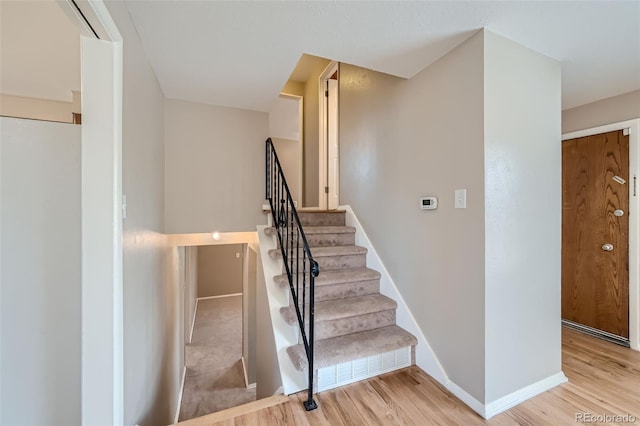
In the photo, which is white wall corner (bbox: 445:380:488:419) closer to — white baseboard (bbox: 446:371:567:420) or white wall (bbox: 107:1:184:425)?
white baseboard (bbox: 446:371:567:420)

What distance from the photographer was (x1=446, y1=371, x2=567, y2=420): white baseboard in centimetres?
172

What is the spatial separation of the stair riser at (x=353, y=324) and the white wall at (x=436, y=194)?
0.86 ft

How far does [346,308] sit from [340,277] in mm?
295

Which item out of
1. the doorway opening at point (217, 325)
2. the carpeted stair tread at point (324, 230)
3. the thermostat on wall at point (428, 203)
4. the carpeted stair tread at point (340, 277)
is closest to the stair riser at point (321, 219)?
the carpeted stair tread at point (324, 230)

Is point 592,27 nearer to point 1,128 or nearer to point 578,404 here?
point 578,404

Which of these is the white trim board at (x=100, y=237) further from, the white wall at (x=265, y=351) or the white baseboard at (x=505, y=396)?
the white baseboard at (x=505, y=396)

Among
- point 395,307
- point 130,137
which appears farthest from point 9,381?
point 395,307

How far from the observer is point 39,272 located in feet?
4.69

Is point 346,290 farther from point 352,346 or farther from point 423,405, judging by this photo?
point 423,405

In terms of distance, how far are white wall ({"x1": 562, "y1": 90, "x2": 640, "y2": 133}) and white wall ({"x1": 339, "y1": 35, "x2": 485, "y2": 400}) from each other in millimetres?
2077

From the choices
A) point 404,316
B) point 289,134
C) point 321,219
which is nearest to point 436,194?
point 404,316

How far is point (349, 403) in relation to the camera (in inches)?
71.9

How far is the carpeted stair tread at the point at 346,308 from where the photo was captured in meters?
2.20

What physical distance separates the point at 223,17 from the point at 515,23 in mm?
1690
